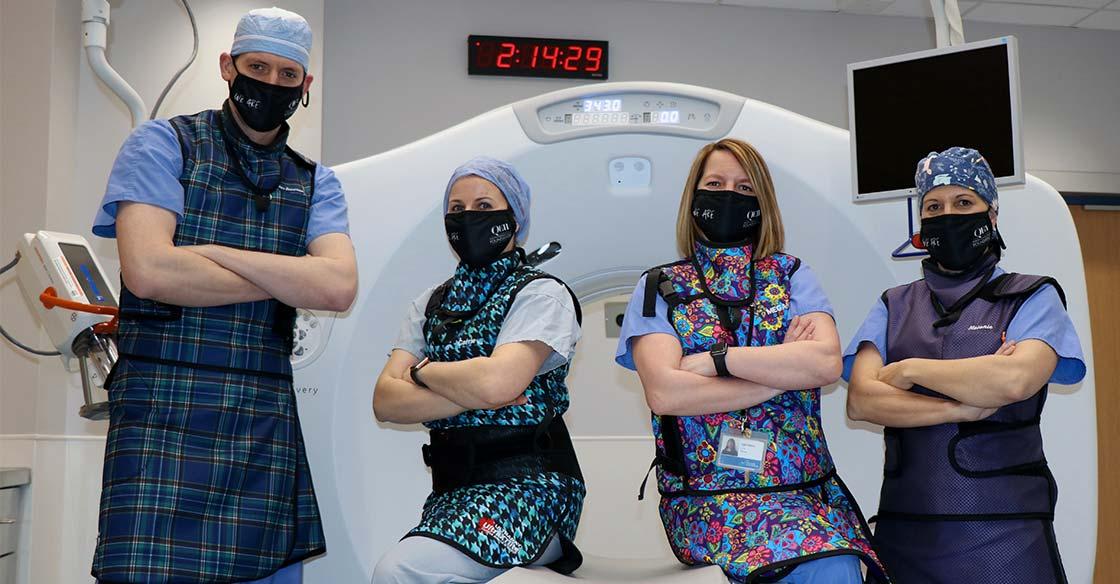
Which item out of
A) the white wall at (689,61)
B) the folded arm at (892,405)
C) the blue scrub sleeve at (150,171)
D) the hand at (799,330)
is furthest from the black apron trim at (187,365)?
the white wall at (689,61)

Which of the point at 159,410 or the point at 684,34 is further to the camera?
the point at 684,34

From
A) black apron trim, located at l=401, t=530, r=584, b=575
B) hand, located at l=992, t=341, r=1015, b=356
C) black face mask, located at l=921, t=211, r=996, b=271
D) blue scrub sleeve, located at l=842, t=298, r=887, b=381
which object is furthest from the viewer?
blue scrub sleeve, located at l=842, t=298, r=887, b=381

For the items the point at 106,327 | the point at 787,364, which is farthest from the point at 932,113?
the point at 106,327

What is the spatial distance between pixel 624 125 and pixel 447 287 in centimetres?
68

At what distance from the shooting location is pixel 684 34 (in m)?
4.70

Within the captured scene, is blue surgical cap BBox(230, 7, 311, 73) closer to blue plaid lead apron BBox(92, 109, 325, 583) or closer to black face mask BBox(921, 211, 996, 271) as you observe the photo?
blue plaid lead apron BBox(92, 109, 325, 583)

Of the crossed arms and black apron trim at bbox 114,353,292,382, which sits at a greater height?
the crossed arms

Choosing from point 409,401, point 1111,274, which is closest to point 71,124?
point 409,401

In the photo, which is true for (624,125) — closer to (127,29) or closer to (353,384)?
(353,384)

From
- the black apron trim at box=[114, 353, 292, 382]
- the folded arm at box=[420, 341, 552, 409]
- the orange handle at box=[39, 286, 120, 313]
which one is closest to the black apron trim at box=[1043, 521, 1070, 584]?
the folded arm at box=[420, 341, 552, 409]

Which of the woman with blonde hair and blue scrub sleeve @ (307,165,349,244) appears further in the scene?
blue scrub sleeve @ (307,165,349,244)

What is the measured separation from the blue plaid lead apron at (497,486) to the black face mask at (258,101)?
472mm

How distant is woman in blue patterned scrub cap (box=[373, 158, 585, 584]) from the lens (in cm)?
184

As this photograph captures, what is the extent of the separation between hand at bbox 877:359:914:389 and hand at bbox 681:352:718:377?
34 centimetres
